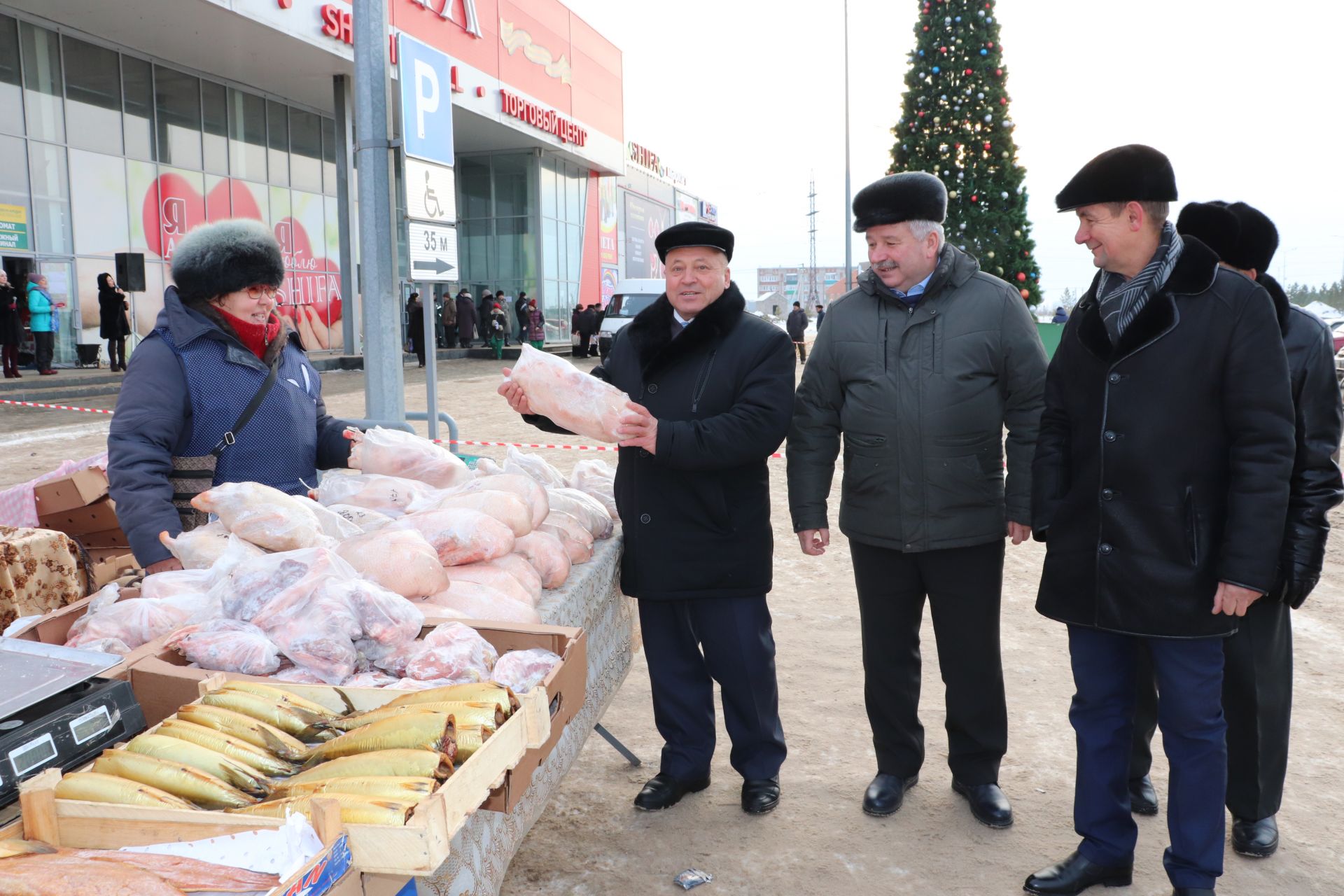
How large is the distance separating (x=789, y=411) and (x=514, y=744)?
1.74 meters

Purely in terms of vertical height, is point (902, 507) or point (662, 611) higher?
point (902, 507)

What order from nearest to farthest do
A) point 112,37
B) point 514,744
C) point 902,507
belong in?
point 514,744
point 902,507
point 112,37

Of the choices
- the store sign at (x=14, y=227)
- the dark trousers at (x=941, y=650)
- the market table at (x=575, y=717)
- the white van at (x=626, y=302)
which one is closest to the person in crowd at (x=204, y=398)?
the market table at (x=575, y=717)

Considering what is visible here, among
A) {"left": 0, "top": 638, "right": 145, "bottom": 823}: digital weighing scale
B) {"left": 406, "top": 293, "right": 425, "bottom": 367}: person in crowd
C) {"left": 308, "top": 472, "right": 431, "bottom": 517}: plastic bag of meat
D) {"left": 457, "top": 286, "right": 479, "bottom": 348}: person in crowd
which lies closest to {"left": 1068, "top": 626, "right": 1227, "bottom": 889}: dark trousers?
{"left": 308, "top": 472, "right": 431, "bottom": 517}: plastic bag of meat

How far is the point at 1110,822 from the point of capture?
2885 mm

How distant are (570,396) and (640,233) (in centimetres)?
4228

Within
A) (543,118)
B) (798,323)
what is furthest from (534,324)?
(798,323)

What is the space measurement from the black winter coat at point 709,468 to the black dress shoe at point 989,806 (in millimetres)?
999

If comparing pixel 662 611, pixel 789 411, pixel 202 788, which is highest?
pixel 789 411

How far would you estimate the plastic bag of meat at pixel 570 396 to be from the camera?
306 centimetres

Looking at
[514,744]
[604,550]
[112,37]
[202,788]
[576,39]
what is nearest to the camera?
[202,788]

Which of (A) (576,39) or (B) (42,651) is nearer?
(B) (42,651)

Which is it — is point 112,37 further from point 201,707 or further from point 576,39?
point 201,707

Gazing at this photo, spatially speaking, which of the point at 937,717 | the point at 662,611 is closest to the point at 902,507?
the point at 662,611
